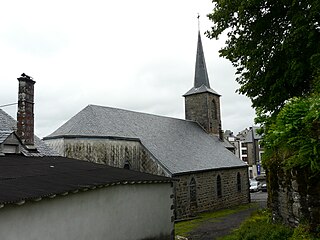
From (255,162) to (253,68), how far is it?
54797 mm

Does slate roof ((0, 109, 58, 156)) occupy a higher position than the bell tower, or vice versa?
the bell tower

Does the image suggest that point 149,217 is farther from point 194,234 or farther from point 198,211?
point 198,211

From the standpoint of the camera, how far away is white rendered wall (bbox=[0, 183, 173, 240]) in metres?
6.29

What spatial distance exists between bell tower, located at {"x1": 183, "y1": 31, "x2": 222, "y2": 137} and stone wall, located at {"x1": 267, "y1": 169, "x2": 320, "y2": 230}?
23323 millimetres

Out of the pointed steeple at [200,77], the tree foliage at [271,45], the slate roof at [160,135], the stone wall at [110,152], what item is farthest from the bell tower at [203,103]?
the tree foliage at [271,45]

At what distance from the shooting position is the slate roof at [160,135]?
21172mm

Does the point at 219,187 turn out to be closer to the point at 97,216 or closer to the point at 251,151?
the point at 97,216

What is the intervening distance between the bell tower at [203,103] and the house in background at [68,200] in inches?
826

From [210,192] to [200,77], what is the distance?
48.9 ft

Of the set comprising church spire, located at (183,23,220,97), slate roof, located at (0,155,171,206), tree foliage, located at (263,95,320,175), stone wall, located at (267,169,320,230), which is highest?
church spire, located at (183,23,220,97)

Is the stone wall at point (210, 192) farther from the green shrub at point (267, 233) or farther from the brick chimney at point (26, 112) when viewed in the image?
the green shrub at point (267, 233)

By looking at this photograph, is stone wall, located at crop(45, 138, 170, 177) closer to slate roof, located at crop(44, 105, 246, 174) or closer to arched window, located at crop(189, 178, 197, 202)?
slate roof, located at crop(44, 105, 246, 174)

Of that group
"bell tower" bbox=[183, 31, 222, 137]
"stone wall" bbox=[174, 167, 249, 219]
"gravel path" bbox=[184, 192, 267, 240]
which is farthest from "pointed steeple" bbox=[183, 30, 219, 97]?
"gravel path" bbox=[184, 192, 267, 240]

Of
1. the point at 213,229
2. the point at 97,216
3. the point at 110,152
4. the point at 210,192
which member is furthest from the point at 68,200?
the point at 210,192
